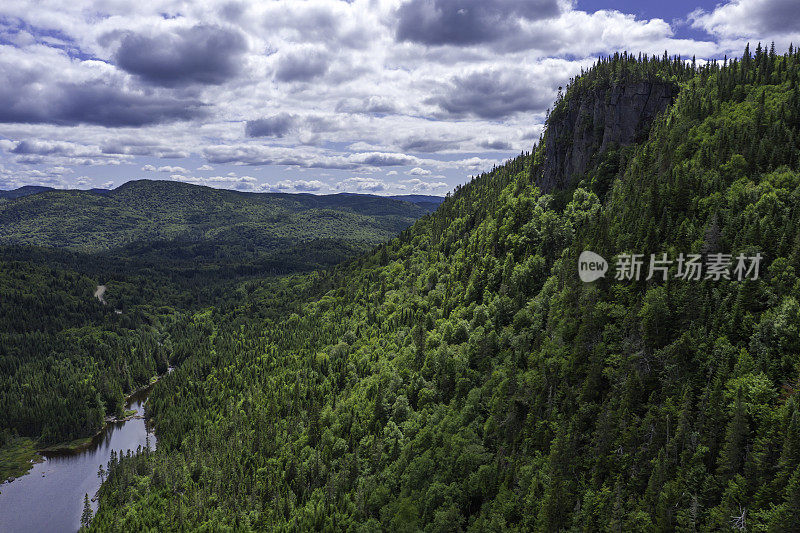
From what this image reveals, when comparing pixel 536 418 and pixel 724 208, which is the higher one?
pixel 724 208

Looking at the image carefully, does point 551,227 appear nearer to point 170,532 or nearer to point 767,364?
point 767,364

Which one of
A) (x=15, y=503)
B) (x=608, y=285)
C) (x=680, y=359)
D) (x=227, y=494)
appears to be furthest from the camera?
(x=15, y=503)

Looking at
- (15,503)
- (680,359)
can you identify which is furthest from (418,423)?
(15,503)

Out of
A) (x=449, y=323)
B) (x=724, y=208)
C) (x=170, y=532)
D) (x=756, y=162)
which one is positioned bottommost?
(x=170, y=532)

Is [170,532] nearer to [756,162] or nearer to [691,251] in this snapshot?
[691,251]

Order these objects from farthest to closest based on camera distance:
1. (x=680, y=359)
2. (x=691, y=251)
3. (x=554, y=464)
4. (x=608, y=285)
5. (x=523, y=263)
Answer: (x=523, y=263)
(x=608, y=285)
(x=691, y=251)
(x=554, y=464)
(x=680, y=359)

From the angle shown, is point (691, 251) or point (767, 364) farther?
point (691, 251)

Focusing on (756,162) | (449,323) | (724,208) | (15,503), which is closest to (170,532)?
(15,503)
